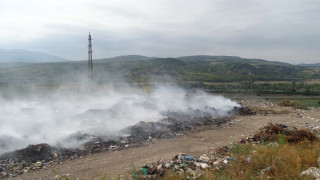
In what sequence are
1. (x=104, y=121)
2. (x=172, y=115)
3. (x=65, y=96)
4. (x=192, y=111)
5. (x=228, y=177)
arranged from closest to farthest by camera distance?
(x=228, y=177), (x=104, y=121), (x=172, y=115), (x=192, y=111), (x=65, y=96)

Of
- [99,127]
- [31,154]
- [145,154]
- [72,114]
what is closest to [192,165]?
[145,154]

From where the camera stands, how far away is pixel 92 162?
833cm

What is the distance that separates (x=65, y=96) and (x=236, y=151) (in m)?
15.4

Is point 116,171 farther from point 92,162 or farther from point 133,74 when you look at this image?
point 133,74

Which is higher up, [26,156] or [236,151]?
[236,151]

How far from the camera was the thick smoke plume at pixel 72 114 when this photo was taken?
10361 millimetres

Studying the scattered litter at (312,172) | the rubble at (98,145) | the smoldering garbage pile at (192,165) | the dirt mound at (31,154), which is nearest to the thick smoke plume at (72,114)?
the rubble at (98,145)

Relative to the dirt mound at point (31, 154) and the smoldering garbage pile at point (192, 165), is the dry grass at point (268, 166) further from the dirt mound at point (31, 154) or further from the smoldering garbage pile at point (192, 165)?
the dirt mound at point (31, 154)

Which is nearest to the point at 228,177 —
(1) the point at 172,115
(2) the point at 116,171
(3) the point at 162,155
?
(2) the point at 116,171

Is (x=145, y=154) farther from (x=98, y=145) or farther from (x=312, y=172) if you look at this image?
(x=312, y=172)

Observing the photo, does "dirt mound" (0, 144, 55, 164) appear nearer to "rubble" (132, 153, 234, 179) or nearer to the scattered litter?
"rubble" (132, 153, 234, 179)

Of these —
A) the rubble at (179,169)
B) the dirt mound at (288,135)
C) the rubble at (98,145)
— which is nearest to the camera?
the rubble at (179,169)

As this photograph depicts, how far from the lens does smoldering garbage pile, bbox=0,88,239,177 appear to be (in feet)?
28.2

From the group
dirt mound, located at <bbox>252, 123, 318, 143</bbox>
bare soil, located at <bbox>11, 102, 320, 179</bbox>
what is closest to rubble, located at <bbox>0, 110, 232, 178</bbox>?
bare soil, located at <bbox>11, 102, 320, 179</bbox>
